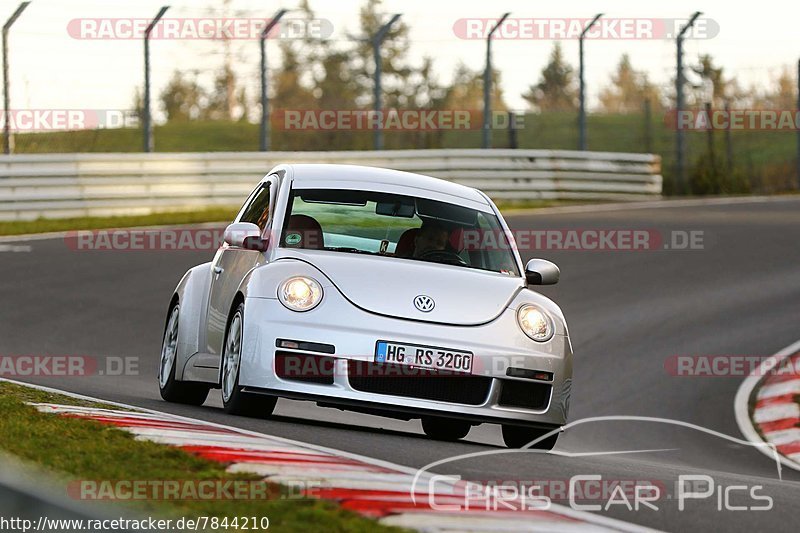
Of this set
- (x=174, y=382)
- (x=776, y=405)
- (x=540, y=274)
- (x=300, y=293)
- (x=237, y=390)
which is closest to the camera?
(x=300, y=293)

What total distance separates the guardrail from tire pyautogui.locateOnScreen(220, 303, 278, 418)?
13930 mm

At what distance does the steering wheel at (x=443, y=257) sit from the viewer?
8555mm

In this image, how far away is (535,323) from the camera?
8039mm

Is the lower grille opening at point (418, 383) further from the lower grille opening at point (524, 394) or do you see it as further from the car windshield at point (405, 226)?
the car windshield at point (405, 226)

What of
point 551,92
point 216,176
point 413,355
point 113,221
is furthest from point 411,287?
point 551,92

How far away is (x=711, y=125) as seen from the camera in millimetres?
30641

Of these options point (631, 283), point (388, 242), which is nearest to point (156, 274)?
point (631, 283)

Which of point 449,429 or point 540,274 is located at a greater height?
point 540,274

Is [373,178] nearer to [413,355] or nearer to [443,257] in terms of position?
[443,257]

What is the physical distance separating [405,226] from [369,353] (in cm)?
150

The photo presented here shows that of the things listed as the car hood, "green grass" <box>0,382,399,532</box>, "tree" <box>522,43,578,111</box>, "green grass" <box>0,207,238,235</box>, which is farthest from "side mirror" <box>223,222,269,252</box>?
"tree" <box>522,43,578,111</box>

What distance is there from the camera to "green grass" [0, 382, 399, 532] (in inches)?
178

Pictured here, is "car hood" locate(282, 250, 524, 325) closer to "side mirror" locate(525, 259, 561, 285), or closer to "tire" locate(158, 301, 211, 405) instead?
"side mirror" locate(525, 259, 561, 285)

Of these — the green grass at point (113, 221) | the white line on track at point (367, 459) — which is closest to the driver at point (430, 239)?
the white line on track at point (367, 459)
